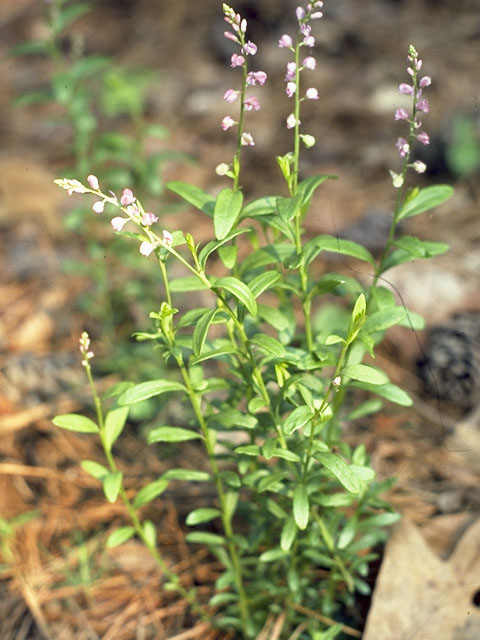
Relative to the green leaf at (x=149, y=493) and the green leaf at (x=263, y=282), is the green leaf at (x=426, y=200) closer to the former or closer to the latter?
the green leaf at (x=263, y=282)

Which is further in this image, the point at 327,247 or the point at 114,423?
the point at 114,423

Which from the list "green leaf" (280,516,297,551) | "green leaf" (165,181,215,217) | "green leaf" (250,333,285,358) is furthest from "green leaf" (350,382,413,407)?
"green leaf" (165,181,215,217)

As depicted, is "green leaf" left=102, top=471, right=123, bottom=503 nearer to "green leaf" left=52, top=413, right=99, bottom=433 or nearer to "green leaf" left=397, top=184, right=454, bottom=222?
"green leaf" left=52, top=413, right=99, bottom=433

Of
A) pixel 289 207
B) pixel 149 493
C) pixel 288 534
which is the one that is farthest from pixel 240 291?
pixel 149 493

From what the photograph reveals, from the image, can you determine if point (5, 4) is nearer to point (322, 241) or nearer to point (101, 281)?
point (101, 281)

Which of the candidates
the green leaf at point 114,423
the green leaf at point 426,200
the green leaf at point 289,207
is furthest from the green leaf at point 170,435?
the green leaf at point 426,200

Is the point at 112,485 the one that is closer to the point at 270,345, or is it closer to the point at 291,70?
the point at 270,345
